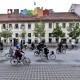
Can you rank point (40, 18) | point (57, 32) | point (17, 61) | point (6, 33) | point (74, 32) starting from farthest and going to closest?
point (40, 18)
point (6, 33)
point (57, 32)
point (74, 32)
point (17, 61)

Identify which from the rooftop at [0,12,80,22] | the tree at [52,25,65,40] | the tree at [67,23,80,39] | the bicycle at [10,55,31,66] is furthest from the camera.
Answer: the rooftop at [0,12,80,22]

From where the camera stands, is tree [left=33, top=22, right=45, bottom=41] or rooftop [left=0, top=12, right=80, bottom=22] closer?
tree [left=33, top=22, right=45, bottom=41]

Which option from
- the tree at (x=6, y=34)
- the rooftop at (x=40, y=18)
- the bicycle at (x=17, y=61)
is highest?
the rooftop at (x=40, y=18)

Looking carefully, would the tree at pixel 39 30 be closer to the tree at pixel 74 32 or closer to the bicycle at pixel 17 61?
the tree at pixel 74 32

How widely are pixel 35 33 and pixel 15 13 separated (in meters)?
14.7

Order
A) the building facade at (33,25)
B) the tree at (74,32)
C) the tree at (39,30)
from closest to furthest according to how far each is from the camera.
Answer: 1. the tree at (74,32)
2. the tree at (39,30)
3. the building facade at (33,25)

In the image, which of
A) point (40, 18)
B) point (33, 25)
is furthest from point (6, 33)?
point (40, 18)

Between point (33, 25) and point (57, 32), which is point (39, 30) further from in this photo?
point (33, 25)

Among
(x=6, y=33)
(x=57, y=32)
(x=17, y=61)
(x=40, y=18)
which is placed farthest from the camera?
(x=40, y=18)

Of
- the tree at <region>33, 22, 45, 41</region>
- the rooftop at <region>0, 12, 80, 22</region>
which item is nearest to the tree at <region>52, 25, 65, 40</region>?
the tree at <region>33, 22, 45, 41</region>

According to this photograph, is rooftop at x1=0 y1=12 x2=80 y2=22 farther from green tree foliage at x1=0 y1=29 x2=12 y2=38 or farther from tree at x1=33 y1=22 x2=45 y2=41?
green tree foliage at x1=0 y1=29 x2=12 y2=38

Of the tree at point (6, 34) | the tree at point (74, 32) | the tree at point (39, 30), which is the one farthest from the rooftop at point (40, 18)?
the tree at point (74, 32)

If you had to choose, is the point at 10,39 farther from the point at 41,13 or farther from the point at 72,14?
the point at 72,14

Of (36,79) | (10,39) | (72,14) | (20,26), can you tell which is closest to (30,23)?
(20,26)
